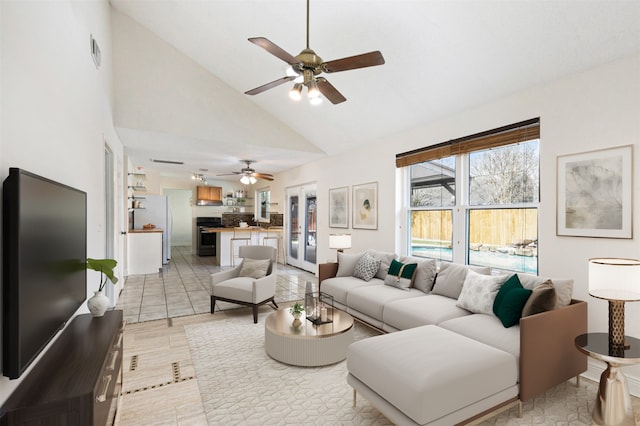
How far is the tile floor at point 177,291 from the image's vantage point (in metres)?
4.47

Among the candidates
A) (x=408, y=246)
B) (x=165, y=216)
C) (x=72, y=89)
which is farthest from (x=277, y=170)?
(x=72, y=89)

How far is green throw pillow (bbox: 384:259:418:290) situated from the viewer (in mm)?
3873

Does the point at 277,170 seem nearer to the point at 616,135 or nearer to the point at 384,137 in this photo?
the point at 384,137

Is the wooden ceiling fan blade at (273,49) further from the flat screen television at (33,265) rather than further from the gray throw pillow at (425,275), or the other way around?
the gray throw pillow at (425,275)

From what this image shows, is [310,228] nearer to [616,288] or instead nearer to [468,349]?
[468,349]

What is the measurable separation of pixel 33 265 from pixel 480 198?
13.4 feet

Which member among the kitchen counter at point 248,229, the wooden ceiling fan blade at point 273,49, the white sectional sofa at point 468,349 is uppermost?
the wooden ceiling fan blade at point 273,49

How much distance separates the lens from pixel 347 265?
4699 mm

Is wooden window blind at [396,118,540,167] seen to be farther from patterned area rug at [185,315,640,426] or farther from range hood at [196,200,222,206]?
range hood at [196,200,222,206]

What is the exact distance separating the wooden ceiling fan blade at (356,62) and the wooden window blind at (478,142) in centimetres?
188

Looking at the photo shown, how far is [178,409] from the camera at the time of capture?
229cm

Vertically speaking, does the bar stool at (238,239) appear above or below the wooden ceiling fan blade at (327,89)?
below

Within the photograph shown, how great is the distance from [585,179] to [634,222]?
0.50 metres

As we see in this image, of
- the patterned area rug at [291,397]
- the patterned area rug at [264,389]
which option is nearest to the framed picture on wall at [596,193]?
the patterned area rug at [291,397]
